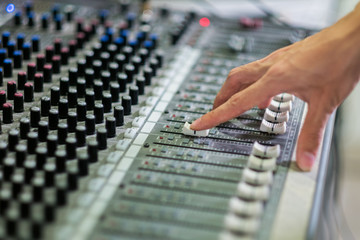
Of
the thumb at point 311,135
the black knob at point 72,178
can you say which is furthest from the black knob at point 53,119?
the thumb at point 311,135

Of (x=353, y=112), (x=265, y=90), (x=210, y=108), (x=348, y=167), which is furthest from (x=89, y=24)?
(x=353, y=112)

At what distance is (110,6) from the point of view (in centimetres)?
261

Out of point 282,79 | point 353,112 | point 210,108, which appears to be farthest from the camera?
point 353,112

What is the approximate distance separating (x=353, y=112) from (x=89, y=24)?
234cm

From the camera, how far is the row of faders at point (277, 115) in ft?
5.37

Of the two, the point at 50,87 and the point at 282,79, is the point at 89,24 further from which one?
the point at 282,79

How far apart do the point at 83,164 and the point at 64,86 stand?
49 centimetres

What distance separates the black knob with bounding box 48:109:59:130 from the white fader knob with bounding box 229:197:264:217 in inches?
23.6

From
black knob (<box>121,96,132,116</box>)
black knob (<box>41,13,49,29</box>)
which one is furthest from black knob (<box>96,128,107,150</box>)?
black knob (<box>41,13,49,29</box>)

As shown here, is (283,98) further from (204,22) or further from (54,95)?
(204,22)

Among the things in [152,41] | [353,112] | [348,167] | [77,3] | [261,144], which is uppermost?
[353,112]

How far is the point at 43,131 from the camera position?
1465mm

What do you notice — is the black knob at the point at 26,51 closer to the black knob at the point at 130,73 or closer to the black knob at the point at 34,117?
the black knob at the point at 130,73

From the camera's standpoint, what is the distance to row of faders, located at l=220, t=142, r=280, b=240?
1.12 metres
